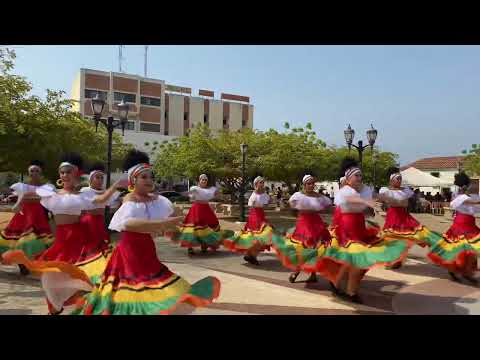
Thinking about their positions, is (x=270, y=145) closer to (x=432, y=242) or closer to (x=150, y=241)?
(x=432, y=242)

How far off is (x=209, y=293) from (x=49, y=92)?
13.1 meters

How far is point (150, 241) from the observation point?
14.4 feet

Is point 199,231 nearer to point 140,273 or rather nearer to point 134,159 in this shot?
point 134,159

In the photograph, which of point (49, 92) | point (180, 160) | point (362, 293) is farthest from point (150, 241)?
point (180, 160)

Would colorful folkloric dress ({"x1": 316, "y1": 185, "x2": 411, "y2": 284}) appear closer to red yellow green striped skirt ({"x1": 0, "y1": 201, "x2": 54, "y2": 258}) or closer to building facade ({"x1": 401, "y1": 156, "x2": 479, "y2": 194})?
red yellow green striped skirt ({"x1": 0, "y1": 201, "x2": 54, "y2": 258})

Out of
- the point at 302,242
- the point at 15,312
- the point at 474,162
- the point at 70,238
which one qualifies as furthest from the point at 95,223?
the point at 474,162

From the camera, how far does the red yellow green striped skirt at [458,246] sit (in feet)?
25.7

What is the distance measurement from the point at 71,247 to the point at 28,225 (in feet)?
10.8

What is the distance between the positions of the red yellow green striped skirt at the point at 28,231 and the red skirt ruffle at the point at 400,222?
23.8 ft

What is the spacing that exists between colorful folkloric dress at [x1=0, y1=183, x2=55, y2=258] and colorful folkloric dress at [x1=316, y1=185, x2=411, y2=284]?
5.19m

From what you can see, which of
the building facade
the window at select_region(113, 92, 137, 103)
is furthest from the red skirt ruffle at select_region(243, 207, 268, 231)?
the window at select_region(113, 92, 137, 103)

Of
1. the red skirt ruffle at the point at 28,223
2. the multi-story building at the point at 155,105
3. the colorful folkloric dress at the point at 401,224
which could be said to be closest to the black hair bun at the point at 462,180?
the colorful folkloric dress at the point at 401,224

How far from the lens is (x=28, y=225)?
797 centimetres

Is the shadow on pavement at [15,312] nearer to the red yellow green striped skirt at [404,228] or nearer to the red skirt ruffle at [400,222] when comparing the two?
the red yellow green striped skirt at [404,228]
